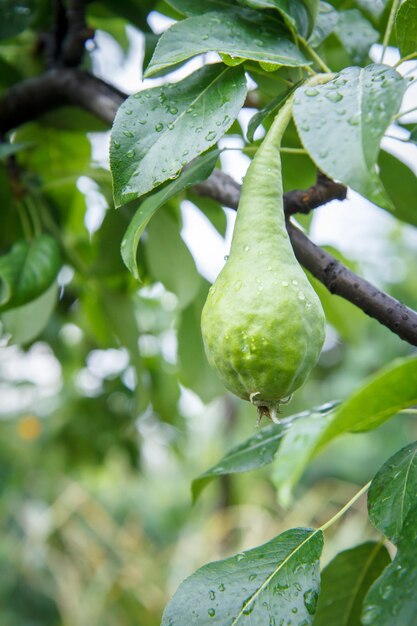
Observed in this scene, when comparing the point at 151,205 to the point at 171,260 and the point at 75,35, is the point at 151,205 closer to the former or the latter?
the point at 171,260

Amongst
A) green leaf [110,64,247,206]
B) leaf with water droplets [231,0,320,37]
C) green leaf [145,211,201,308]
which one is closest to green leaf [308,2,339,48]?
leaf with water droplets [231,0,320,37]

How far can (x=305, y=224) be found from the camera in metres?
0.75

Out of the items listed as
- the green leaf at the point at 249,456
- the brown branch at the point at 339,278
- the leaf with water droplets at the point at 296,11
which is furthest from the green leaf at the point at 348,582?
the leaf with water droplets at the point at 296,11

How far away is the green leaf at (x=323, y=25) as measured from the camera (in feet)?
1.83

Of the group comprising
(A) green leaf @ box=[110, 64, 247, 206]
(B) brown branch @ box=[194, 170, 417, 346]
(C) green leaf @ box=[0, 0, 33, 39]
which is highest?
(A) green leaf @ box=[110, 64, 247, 206]

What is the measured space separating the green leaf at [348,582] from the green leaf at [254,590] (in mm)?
147

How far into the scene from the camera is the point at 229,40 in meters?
0.46

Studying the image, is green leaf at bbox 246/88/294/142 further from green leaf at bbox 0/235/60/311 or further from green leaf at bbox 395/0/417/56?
green leaf at bbox 0/235/60/311

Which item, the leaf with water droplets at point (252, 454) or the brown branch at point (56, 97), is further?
the brown branch at point (56, 97)

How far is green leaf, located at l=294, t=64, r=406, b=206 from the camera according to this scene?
0.33 m

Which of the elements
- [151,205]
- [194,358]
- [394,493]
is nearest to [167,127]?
[151,205]

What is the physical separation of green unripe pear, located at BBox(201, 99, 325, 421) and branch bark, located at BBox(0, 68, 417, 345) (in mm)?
79

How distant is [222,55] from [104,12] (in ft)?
1.73

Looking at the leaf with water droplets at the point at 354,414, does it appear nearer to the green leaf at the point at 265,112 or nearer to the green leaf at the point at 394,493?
the green leaf at the point at 394,493
